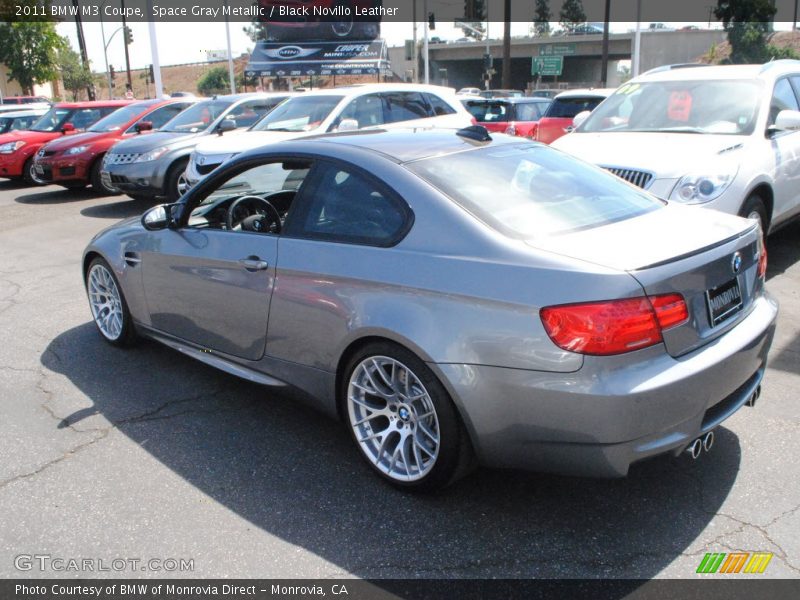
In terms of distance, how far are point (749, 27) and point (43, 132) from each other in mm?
48385

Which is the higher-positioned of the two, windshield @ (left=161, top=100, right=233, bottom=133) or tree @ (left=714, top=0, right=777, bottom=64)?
tree @ (left=714, top=0, right=777, bottom=64)

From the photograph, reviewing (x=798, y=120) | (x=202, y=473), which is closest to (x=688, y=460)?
(x=202, y=473)

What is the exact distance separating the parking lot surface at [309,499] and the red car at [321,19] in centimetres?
5278

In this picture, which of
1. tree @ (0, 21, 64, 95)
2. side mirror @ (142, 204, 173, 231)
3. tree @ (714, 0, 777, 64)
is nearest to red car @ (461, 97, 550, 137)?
side mirror @ (142, 204, 173, 231)

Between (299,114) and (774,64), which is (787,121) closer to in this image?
(774,64)

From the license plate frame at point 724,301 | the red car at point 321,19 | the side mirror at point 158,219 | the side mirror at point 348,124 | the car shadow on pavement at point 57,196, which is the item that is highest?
the red car at point 321,19

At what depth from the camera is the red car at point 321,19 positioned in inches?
2083

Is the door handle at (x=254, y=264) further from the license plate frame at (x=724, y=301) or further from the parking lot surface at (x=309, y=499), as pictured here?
the license plate frame at (x=724, y=301)

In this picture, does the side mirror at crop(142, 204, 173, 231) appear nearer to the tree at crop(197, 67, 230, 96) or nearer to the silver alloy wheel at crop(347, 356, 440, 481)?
the silver alloy wheel at crop(347, 356, 440, 481)

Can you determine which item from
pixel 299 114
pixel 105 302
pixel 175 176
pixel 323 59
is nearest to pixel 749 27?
pixel 323 59

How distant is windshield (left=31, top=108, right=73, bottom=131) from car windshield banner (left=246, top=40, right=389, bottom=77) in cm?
3848

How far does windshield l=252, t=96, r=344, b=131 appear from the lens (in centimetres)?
1013

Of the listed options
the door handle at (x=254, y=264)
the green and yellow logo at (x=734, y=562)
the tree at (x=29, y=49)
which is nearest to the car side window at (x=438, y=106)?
the door handle at (x=254, y=264)

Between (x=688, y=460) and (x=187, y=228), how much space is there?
9.90 ft
